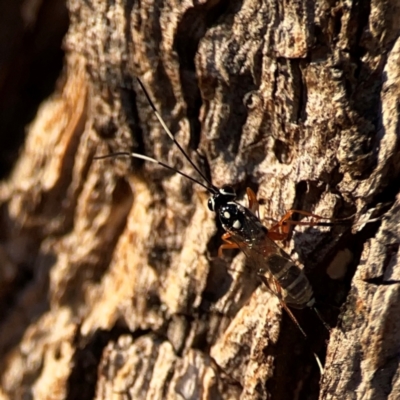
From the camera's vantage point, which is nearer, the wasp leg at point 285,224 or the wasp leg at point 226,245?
the wasp leg at point 285,224

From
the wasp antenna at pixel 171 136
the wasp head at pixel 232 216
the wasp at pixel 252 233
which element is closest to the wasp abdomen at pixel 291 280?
the wasp at pixel 252 233

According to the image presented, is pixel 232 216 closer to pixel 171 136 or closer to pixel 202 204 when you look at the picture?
pixel 202 204

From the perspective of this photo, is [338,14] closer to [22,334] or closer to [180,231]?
[180,231]

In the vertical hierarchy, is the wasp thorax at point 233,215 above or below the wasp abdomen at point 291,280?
above

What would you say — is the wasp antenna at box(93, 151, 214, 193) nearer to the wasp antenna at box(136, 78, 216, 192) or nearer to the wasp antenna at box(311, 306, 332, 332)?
the wasp antenna at box(136, 78, 216, 192)

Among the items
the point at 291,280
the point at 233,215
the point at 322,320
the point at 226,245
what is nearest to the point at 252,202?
the point at 233,215

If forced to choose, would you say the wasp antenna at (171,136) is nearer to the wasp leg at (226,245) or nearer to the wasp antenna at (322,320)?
the wasp leg at (226,245)

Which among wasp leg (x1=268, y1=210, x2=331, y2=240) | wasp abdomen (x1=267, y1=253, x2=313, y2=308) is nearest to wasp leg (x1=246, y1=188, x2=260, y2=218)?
wasp leg (x1=268, y1=210, x2=331, y2=240)

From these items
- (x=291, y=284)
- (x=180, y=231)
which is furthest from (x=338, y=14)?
(x=180, y=231)
